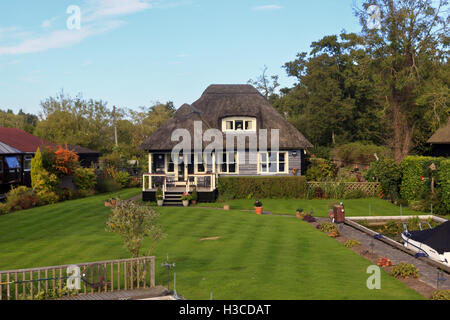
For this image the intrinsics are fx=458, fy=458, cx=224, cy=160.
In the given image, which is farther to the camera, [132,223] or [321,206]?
[321,206]

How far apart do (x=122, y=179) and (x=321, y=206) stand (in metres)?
20.2

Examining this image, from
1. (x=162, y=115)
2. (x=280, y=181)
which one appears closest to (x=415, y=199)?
(x=280, y=181)

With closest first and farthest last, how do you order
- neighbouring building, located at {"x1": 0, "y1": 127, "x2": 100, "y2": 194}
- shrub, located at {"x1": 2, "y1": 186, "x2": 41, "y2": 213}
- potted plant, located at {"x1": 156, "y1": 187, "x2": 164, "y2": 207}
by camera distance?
shrub, located at {"x1": 2, "y1": 186, "x2": 41, "y2": 213}, potted plant, located at {"x1": 156, "y1": 187, "x2": 164, "y2": 207}, neighbouring building, located at {"x1": 0, "y1": 127, "x2": 100, "y2": 194}

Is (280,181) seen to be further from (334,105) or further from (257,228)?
(334,105)

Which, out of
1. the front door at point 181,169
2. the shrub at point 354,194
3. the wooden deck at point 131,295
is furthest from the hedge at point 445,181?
the wooden deck at point 131,295

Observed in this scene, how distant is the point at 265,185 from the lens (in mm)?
33094

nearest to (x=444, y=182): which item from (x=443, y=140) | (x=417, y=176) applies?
(x=417, y=176)

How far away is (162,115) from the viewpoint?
7031 centimetres

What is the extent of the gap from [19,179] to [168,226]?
18.6 metres

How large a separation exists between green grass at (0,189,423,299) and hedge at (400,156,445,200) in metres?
8.91

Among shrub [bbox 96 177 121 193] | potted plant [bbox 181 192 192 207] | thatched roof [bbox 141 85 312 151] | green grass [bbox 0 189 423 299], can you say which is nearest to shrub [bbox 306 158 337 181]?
thatched roof [bbox 141 85 312 151]

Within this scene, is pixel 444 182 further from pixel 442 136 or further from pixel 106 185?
pixel 106 185

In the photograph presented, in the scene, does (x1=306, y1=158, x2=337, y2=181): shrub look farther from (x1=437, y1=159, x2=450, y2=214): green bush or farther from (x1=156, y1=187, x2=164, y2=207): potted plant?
(x1=156, y1=187, x2=164, y2=207): potted plant

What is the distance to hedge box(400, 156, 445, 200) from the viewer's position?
88.2 feet
